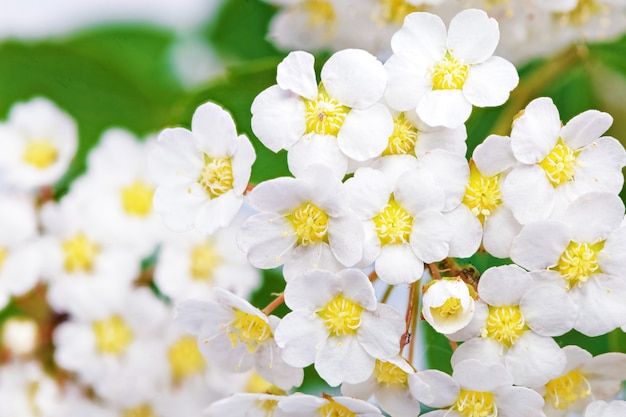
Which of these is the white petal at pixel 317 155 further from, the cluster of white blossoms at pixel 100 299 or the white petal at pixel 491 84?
the cluster of white blossoms at pixel 100 299

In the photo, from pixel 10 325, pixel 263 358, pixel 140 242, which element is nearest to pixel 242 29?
pixel 140 242

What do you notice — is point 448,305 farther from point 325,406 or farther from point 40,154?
point 40,154

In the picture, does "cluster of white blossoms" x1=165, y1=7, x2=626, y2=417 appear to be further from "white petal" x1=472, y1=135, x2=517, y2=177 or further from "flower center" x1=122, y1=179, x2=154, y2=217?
"flower center" x1=122, y1=179, x2=154, y2=217

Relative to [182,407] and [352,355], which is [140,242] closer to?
[182,407]

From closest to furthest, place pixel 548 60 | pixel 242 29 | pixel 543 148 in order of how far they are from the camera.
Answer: pixel 543 148 < pixel 548 60 < pixel 242 29

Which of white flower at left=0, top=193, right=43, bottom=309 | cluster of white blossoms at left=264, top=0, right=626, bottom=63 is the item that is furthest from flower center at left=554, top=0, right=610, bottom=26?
white flower at left=0, top=193, right=43, bottom=309

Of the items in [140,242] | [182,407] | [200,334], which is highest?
[200,334]

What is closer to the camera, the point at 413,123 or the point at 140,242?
the point at 413,123
